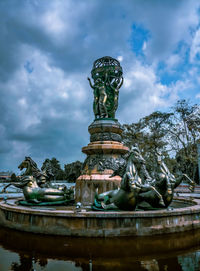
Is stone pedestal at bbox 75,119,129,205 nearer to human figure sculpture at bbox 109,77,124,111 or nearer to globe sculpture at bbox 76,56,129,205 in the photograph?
globe sculpture at bbox 76,56,129,205

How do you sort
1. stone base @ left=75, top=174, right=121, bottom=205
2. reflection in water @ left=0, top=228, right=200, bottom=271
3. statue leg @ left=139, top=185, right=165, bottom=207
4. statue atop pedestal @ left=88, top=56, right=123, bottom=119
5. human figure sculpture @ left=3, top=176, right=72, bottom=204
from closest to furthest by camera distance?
reflection in water @ left=0, top=228, right=200, bottom=271 < statue leg @ left=139, top=185, right=165, bottom=207 < human figure sculpture @ left=3, top=176, right=72, bottom=204 < stone base @ left=75, top=174, right=121, bottom=205 < statue atop pedestal @ left=88, top=56, right=123, bottom=119

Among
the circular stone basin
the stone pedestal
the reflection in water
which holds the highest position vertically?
the stone pedestal

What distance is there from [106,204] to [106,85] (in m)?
8.41

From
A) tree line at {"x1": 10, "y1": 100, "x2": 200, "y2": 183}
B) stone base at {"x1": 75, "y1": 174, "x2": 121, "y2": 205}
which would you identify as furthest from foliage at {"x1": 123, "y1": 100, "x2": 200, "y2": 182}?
stone base at {"x1": 75, "y1": 174, "x2": 121, "y2": 205}

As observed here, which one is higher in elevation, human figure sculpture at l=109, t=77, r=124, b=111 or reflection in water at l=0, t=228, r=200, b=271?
human figure sculpture at l=109, t=77, r=124, b=111

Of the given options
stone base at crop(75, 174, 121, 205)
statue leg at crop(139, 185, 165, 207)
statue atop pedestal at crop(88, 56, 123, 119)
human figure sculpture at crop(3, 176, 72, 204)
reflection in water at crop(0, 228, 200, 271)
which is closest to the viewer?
reflection in water at crop(0, 228, 200, 271)

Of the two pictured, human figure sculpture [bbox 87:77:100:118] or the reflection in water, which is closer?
the reflection in water

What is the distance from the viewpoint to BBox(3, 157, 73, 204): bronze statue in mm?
8906

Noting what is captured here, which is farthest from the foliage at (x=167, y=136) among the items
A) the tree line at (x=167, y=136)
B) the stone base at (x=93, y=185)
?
the stone base at (x=93, y=185)

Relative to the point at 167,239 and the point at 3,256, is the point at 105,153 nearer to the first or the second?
the point at 167,239

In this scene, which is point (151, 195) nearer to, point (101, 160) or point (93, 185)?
point (93, 185)

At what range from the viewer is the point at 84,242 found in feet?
18.3

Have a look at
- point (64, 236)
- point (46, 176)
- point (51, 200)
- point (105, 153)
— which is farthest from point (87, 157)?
point (64, 236)

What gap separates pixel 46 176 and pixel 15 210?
3.29 metres
